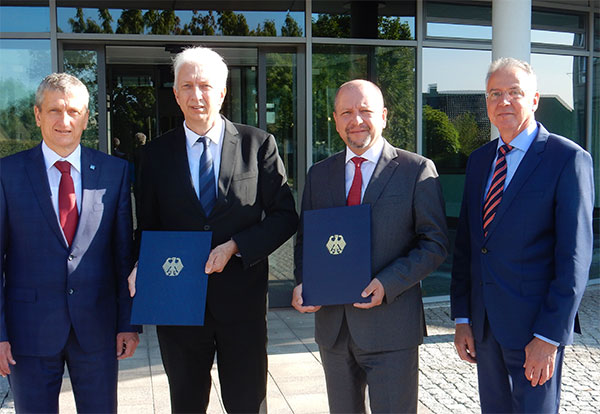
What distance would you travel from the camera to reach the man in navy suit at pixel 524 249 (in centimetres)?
250

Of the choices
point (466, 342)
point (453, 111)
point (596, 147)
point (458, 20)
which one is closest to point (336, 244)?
point (466, 342)

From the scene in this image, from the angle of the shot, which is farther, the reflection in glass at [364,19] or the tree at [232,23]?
the reflection in glass at [364,19]

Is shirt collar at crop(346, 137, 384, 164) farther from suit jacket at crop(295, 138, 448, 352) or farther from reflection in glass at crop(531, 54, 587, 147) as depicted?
reflection in glass at crop(531, 54, 587, 147)

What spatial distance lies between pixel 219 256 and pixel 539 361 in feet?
4.55

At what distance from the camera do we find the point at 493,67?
2.79 meters

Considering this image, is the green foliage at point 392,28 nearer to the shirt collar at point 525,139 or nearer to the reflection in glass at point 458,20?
the reflection in glass at point 458,20

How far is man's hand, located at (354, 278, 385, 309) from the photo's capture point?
2652mm

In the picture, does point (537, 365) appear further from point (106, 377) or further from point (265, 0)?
point (265, 0)

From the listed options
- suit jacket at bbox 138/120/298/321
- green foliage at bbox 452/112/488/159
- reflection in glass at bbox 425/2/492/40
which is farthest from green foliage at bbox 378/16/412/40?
suit jacket at bbox 138/120/298/321

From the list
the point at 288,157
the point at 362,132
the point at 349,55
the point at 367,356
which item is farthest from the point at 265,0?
the point at 367,356

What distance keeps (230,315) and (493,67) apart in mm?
1631

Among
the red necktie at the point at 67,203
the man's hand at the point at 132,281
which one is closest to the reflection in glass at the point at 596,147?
the man's hand at the point at 132,281

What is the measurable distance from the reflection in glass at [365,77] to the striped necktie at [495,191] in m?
4.27

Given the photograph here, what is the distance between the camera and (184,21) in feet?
21.7
